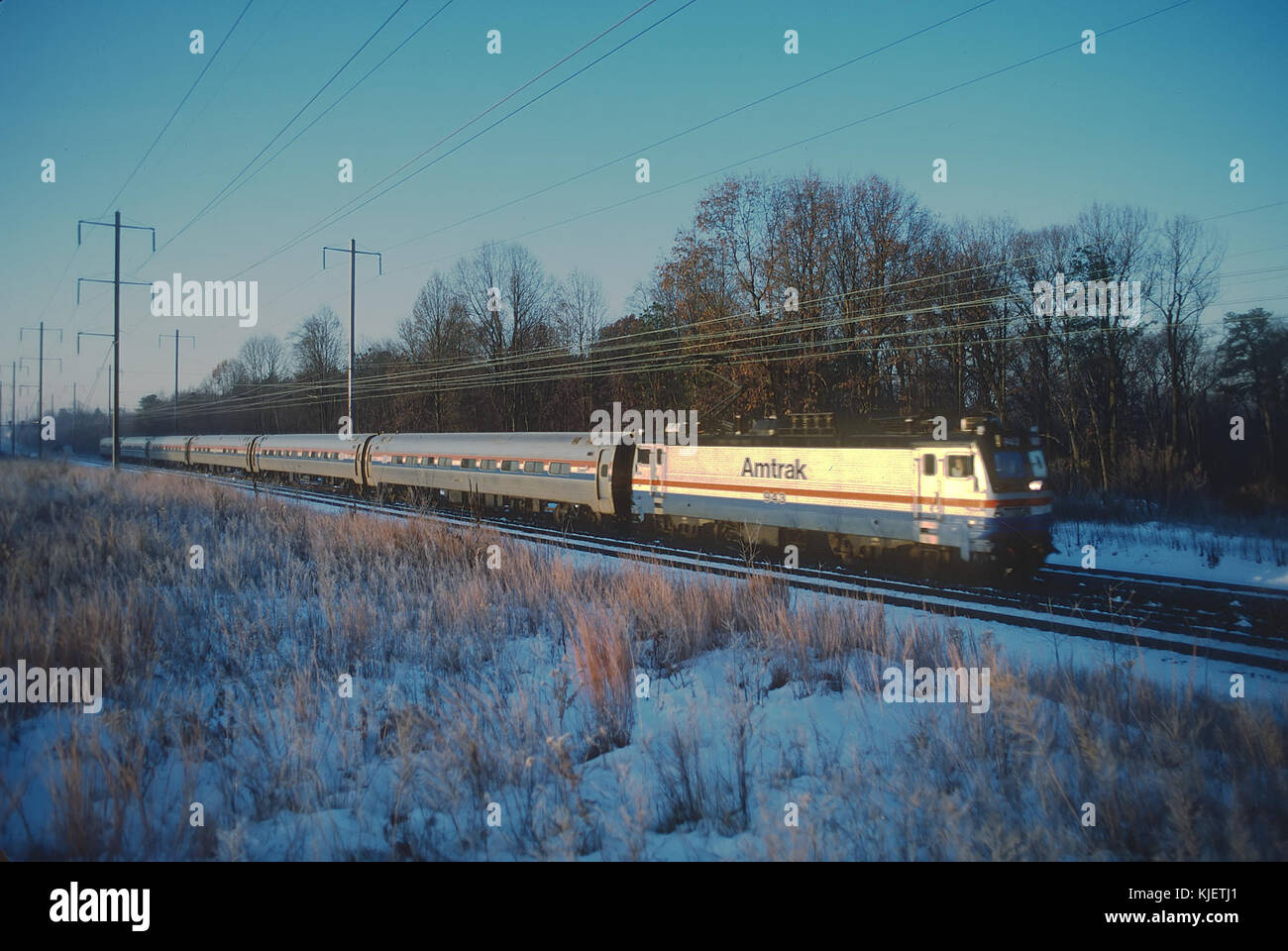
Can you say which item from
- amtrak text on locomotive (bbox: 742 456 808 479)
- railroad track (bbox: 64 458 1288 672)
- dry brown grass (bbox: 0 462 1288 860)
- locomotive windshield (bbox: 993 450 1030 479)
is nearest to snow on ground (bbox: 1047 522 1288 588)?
railroad track (bbox: 64 458 1288 672)

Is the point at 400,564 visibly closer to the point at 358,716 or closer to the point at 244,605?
the point at 244,605

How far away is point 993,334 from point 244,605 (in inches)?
1270

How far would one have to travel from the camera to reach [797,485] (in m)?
15.1

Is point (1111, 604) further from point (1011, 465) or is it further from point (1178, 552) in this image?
point (1178, 552)

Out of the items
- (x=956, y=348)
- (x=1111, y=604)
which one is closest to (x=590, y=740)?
(x=1111, y=604)

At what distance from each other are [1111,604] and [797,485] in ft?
20.7

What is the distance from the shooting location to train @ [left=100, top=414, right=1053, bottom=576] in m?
12.4

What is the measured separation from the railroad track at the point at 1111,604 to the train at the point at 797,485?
3.49ft

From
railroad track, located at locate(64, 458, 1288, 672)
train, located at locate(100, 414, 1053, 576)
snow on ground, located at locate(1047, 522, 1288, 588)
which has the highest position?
train, located at locate(100, 414, 1053, 576)

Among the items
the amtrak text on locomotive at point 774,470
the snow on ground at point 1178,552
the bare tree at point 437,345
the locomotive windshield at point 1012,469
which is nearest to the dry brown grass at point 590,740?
the locomotive windshield at point 1012,469

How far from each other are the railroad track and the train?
3.49 feet

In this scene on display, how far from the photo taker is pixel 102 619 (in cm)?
696

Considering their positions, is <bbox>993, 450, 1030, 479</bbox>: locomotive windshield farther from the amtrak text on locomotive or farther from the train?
the amtrak text on locomotive

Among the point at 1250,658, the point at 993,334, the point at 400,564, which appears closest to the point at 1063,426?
the point at 993,334
